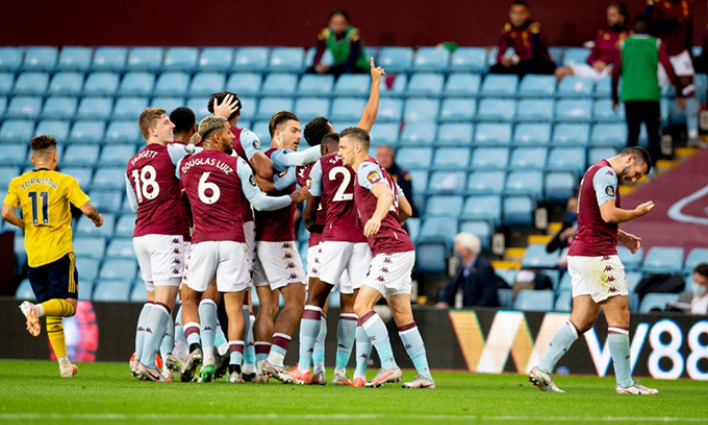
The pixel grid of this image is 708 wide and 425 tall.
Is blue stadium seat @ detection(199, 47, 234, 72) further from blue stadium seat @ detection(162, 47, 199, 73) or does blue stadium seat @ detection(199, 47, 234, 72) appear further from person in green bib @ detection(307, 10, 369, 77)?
person in green bib @ detection(307, 10, 369, 77)

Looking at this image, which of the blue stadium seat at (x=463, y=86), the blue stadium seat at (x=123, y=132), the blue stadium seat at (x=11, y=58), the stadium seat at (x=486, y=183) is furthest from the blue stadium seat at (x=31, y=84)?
the stadium seat at (x=486, y=183)

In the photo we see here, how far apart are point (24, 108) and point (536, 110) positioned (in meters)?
8.48

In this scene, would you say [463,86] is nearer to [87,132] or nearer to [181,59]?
[181,59]

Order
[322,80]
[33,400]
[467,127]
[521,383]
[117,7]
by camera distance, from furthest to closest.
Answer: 1. [117,7]
2. [322,80]
3. [467,127]
4. [521,383]
5. [33,400]

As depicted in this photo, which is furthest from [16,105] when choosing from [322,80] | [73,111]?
[322,80]

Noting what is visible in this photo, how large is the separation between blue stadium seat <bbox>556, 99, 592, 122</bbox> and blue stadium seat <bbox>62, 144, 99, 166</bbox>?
7.14 m

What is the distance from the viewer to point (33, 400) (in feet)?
21.9

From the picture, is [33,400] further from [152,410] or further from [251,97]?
[251,97]

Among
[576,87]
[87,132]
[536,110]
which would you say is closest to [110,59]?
[87,132]

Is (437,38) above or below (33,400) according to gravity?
above

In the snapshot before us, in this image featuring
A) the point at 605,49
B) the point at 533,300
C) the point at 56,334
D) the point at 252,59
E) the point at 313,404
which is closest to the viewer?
the point at 313,404

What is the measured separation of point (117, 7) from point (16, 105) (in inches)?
128

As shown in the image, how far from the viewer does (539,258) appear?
44.5 ft

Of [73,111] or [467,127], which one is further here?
[73,111]
